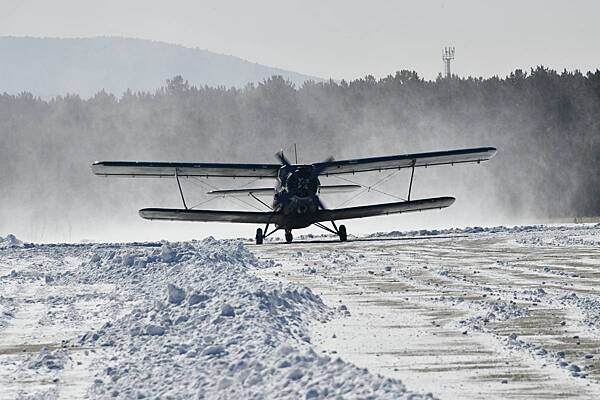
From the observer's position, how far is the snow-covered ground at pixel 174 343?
314 inches

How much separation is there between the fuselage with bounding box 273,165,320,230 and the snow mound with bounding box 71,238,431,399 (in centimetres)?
1433

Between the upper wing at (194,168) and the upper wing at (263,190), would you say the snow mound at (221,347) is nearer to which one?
the upper wing at (194,168)

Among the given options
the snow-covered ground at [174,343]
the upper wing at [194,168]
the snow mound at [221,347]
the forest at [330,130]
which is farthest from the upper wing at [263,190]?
the forest at [330,130]

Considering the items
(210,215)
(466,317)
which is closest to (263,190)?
(210,215)

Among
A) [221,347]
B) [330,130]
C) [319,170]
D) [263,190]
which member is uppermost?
[330,130]

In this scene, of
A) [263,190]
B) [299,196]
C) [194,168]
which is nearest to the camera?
[299,196]

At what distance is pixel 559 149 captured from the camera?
87.4 meters

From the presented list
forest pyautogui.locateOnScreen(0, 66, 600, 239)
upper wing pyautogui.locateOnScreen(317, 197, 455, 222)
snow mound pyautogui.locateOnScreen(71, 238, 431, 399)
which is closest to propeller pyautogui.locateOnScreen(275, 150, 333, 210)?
upper wing pyautogui.locateOnScreen(317, 197, 455, 222)

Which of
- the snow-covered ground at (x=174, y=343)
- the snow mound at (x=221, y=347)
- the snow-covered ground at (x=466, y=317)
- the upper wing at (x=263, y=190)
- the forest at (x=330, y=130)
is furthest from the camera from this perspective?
the forest at (x=330, y=130)

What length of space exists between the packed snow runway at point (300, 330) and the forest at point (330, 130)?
211ft

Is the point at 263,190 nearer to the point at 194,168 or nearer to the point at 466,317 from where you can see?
the point at 194,168

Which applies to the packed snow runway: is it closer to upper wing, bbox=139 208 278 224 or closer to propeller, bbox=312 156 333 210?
propeller, bbox=312 156 333 210

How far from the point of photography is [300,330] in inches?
451

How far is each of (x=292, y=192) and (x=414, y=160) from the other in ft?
15.1
